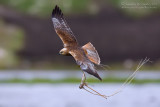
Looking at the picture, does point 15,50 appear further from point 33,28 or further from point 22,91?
point 22,91

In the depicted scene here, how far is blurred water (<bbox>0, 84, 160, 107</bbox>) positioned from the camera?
14.3 meters

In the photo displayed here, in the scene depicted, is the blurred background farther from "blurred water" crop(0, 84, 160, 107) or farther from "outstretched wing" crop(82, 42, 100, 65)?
"outstretched wing" crop(82, 42, 100, 65)

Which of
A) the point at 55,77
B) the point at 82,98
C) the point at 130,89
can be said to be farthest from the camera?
the point at 55,77

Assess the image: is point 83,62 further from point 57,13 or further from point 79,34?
point 79,34

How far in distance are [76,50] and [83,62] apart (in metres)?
0.42

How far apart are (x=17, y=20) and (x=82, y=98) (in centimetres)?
938

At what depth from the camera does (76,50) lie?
8945 millimetres

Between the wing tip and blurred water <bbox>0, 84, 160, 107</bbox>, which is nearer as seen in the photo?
the wing tip

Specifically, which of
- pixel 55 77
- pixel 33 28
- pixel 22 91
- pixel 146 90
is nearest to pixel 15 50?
pixel 33 28

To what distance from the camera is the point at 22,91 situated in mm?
17328

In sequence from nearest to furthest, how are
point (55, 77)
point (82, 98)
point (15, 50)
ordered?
1. point (82, 98)
2. point (55, 77)
3. point (15, 50)

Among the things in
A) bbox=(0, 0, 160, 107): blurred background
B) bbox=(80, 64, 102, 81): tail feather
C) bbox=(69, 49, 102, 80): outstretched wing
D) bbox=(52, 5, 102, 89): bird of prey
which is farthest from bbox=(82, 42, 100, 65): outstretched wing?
bbox=(0, 0, 160, 107): blurred background

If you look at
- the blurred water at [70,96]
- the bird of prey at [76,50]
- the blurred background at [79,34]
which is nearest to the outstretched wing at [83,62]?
the bird of prey at [76,50]

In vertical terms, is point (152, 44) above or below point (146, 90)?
above
